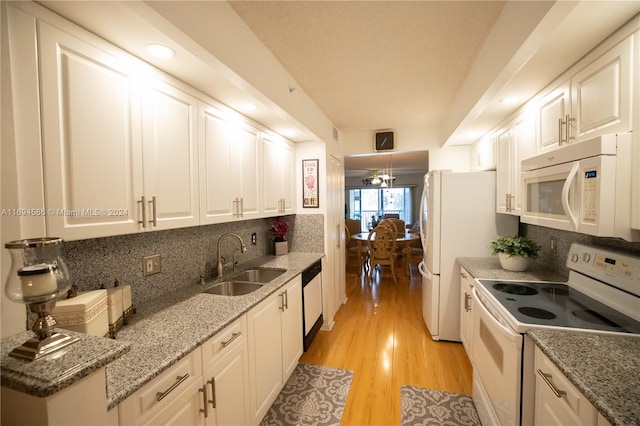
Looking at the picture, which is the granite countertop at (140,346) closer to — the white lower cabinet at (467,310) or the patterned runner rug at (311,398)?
the patterned runner rug at (311,398)

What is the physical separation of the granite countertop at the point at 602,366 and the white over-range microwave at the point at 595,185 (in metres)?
0.45

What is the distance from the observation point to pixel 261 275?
2357mm

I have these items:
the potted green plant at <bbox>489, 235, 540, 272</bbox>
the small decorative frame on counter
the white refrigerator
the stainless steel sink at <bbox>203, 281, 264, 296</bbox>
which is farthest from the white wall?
the stainless steel sink at <bbox>203, 281, 264, 296</bbox>

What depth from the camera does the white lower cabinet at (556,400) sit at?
84 centimetres

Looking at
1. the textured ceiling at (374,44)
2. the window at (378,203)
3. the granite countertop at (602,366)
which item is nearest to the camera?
the granite countertop at (602,366)

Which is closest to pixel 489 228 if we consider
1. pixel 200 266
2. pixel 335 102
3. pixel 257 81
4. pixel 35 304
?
pixel 335 102

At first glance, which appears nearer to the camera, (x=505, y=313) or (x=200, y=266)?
(x=505, y=313)

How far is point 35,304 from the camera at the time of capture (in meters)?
0.67

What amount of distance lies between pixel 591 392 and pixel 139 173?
1835mm

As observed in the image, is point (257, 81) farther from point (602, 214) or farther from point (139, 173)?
point (602, 214)

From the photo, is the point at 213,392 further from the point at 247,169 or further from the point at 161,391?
the point at 247,169

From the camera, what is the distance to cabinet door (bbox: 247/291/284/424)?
156 centimetres

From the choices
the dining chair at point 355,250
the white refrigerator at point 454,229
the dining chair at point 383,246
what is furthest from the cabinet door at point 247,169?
the dining chair at point 355,250

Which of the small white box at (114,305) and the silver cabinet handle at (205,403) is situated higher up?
the small white box at (114,305)
